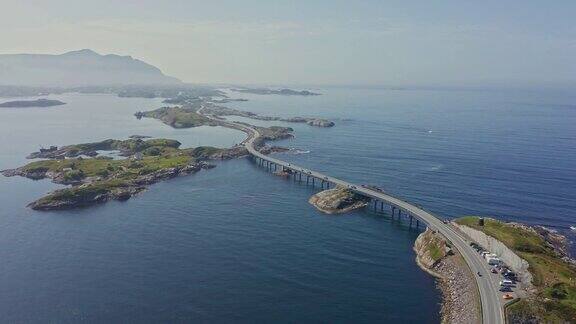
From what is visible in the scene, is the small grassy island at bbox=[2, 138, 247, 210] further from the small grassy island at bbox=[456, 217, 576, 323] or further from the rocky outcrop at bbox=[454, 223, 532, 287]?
the small grassy island at bbox=[456, 217, 576, 323]

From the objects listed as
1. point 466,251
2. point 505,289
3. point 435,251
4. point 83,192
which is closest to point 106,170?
point 83,192

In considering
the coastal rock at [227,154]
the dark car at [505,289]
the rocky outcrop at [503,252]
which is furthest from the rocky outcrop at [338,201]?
the coastal rock at [227,154]

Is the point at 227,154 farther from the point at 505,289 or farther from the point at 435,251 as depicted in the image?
the point at 505,289

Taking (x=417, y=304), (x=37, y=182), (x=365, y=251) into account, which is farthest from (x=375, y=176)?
(x=37, y=182)

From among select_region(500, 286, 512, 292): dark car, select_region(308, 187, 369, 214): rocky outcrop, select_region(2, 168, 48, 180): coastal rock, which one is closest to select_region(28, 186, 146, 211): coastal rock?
select_region(2, 168, 48, 180): coastal rock

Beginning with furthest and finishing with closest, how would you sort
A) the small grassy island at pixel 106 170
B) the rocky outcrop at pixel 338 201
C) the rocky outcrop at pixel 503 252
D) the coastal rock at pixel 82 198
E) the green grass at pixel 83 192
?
1. the small grassy island at pixel 106 170
2. the green grass at pixel 83 192
3. the coastal rock at pixel 82 198
4. the rocky outcrop at pixel 338 201
5. the rocky outcrop at pixel 503 252

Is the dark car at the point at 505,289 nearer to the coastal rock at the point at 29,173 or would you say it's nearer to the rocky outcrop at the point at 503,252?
the rocky outcrop at the point at 503,252

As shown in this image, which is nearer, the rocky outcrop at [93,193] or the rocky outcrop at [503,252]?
the rocky outcrop at [503,252]

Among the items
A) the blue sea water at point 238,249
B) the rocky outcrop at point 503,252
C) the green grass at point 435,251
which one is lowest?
the blue sea water at point 238,249

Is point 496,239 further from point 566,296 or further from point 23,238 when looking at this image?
point 23,238
